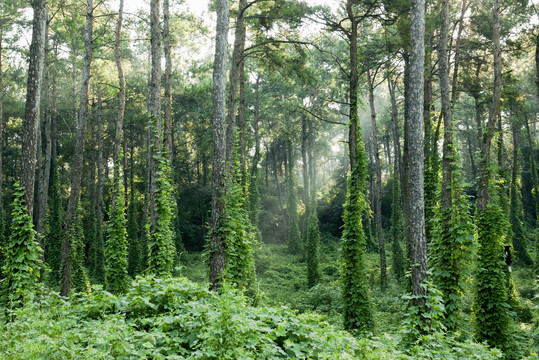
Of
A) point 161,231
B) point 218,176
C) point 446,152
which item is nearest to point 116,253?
point 161,231

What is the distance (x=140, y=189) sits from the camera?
32.1 metres

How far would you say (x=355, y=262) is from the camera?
32.8 ft

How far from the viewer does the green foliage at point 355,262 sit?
9.80m

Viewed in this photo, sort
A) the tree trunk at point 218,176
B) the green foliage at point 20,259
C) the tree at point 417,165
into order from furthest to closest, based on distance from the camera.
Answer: the tree trunk at point 218,176
the tree at point 417,165
the green foliage at point 20,259

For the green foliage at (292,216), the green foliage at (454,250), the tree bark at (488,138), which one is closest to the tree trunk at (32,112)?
the green foliage at (454,250)

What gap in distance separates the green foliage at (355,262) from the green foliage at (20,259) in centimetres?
717

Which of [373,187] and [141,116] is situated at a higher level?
[141,116]

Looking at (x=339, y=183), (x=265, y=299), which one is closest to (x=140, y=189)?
(x=339, y=183)

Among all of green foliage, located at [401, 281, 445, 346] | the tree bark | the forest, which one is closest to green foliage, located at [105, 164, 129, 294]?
the forest

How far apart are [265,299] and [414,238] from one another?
7.94 meters

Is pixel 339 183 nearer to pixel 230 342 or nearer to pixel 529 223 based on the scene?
pixel 529 223

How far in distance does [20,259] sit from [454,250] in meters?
9.33

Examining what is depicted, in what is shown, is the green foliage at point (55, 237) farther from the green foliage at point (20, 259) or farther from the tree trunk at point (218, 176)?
the tree trunk at point (218, 176)

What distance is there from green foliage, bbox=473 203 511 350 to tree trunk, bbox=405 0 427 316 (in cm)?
290
